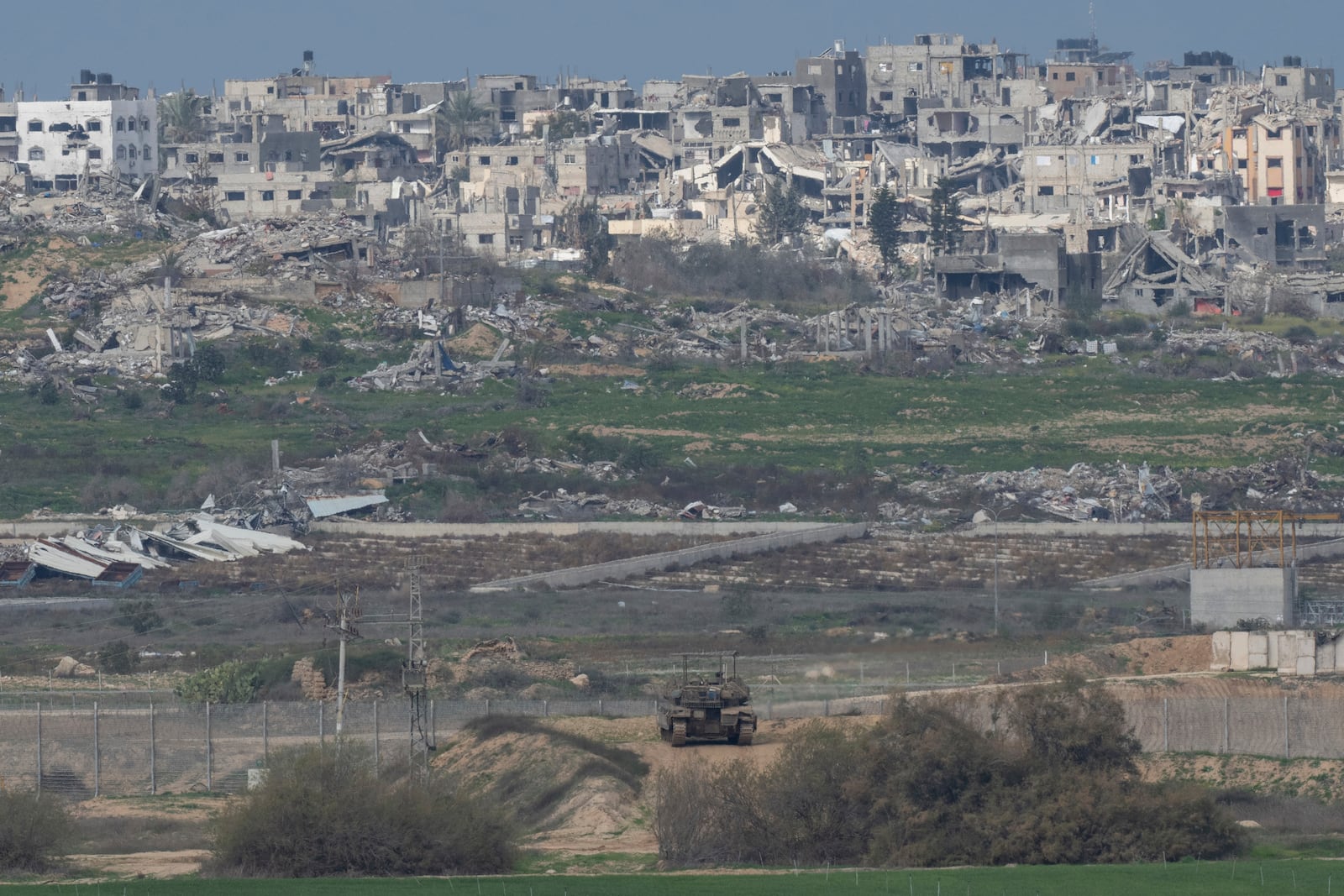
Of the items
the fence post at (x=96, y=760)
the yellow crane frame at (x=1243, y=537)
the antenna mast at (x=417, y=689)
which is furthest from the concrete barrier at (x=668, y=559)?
the antenna mast at (x=417, y=689)

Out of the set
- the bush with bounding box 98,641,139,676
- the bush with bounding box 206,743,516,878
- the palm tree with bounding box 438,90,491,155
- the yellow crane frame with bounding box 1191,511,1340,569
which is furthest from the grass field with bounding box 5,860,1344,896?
the palm tree with bounding box 438,90,491,155

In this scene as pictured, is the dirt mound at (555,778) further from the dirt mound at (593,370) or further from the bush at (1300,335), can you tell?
the bush at (1300,335)

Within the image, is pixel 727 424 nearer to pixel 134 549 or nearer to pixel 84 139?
pixel 134 549

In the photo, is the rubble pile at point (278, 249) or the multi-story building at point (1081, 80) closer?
the rubble pile at point (278, 249)

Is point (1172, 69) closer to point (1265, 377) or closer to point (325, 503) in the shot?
point (1265, 377)

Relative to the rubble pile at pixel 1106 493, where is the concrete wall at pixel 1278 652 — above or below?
below

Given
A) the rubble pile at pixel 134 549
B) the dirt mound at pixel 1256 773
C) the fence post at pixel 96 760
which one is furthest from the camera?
the rubble pile at pixel 134 549

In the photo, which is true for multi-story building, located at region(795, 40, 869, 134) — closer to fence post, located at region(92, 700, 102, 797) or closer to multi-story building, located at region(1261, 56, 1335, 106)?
multi-story building, located at region(1261, 56, 1335, 106)

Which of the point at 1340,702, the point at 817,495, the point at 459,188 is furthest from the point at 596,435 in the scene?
the point at 459,188
